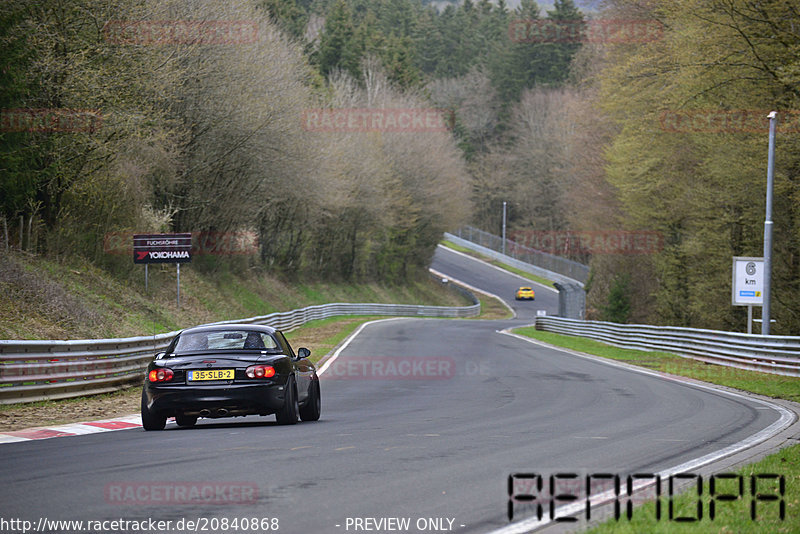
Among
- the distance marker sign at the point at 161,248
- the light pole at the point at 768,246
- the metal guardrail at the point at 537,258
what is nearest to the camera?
the light pole at the point at 768,246

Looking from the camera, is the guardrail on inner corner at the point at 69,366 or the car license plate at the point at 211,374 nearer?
the car license plate at the point at 211,374

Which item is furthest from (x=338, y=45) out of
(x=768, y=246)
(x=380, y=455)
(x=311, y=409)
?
(x=380, y=455)

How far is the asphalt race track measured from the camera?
708cm

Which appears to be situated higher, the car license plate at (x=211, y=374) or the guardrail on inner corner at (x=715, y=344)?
the car license plate at (x=211, y=374)

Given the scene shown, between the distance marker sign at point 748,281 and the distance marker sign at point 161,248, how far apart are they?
17.6 meters

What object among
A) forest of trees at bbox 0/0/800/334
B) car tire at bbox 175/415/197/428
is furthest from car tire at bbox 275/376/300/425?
forest of trees at bbox 0/0/800/334

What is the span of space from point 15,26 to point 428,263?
235 feet

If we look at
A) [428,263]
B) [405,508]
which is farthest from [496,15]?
[405,508]

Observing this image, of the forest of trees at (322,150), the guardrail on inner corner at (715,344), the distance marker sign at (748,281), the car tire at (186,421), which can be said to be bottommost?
the guardrail on inner corner at (715,344)

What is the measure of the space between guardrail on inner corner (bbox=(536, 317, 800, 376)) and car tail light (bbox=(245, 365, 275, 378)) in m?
15.5

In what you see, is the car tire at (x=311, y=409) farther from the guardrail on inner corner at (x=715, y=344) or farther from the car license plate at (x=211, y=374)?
the guardrail on inner corner at (x=715, y=344)

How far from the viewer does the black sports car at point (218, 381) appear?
39.9ft

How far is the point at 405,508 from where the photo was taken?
7.19m

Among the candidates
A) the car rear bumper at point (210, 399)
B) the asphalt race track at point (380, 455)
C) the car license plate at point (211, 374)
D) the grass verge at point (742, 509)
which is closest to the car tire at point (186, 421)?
the asphalt race track at point (380, 455)
